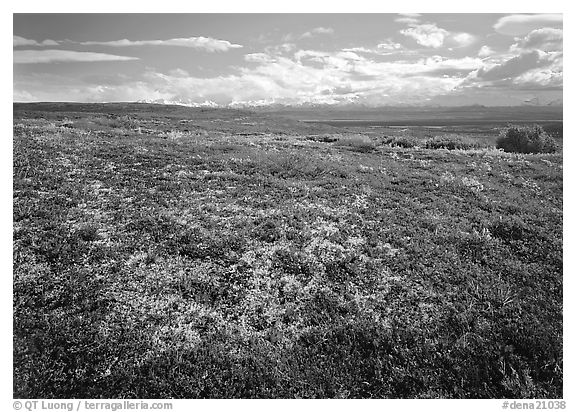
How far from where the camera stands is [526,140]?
43.7 meters

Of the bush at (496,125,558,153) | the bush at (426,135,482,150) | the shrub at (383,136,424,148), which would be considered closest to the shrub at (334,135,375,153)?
the shrub at (383,136,424,148)

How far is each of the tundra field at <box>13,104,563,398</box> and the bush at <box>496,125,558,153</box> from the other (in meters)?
30.6

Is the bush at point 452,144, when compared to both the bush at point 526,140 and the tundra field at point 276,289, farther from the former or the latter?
the tundra field at point 276,289

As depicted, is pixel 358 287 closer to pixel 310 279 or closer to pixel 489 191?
pixel 310 279

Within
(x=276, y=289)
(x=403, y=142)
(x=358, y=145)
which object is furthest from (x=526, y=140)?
(x=276, y=289)

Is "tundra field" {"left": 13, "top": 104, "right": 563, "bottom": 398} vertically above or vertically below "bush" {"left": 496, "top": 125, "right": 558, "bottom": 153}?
below

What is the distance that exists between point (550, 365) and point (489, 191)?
12.1 metres

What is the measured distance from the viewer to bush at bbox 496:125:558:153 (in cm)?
4325

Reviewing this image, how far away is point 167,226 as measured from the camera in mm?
13258

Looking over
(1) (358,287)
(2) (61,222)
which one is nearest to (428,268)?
(1) (358,287)

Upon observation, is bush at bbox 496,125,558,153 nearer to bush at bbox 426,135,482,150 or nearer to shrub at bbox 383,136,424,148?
bush at bbox 426,135,482,150

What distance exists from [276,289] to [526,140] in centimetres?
4511
